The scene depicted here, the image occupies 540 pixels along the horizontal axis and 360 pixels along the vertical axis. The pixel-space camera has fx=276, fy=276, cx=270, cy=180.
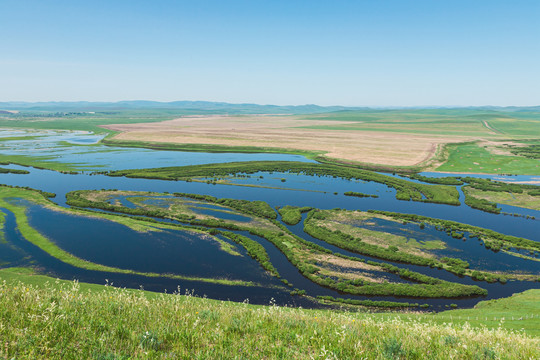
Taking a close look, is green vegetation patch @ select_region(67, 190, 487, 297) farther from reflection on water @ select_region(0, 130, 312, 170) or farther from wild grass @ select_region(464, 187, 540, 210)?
reflection on water @ select_region(0, 130, 312, 170)

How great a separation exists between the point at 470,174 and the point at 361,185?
38446 mm

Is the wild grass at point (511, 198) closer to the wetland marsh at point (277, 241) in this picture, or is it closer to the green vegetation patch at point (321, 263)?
the wetland marsh at point (277, 241)

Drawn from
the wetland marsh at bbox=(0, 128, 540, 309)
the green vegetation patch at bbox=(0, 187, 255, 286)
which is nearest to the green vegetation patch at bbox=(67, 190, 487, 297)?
the wetland marsh at bbox=(0, 128, 540, 309)

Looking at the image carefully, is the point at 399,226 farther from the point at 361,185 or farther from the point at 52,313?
the point at 52,313

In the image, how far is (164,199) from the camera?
2350 inches

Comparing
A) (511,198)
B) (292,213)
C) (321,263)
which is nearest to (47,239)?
(292,213)

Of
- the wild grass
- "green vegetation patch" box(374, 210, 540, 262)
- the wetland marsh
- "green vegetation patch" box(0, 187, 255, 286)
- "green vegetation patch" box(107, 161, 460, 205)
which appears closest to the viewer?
the wetland marsh

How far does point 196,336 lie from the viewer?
989 centimetres

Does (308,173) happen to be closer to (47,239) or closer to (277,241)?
(277,241)

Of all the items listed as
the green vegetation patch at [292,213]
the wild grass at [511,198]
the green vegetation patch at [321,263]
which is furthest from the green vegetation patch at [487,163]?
the green vegetation patch at [321,263]

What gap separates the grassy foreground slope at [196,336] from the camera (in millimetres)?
8680

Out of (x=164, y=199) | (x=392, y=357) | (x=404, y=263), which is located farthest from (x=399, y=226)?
(x=164, y=199)

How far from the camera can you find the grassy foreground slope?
8680 mm

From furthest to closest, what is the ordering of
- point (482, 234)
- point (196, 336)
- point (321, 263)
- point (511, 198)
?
point (511, 198)
point (482, 234)
point (321, 263)
point (196, 336)
